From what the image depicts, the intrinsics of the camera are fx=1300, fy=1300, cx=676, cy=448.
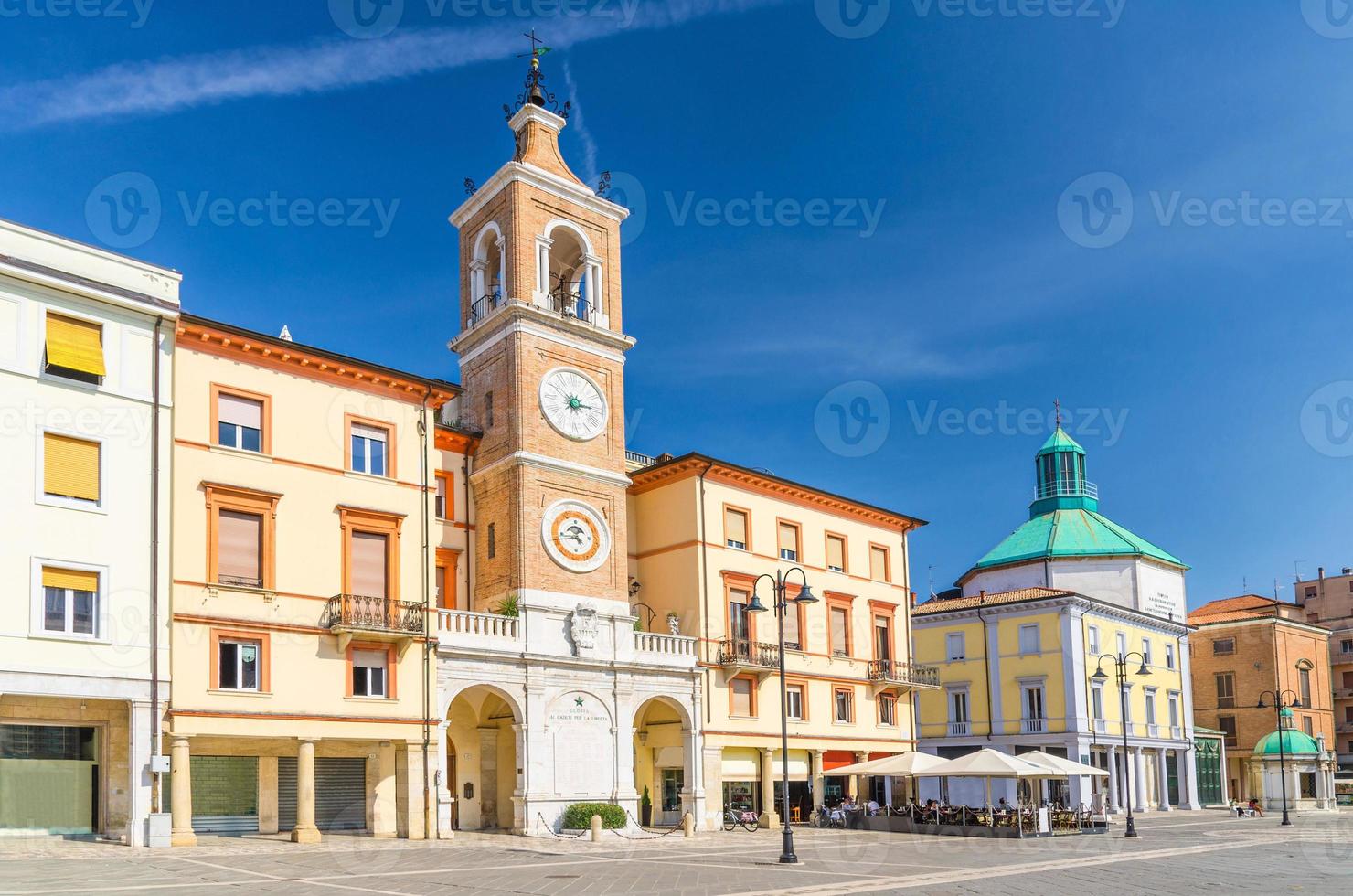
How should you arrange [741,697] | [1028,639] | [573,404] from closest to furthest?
[573,404]
[741,697]
[1028,639]

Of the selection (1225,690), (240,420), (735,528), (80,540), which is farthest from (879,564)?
(1225,690)

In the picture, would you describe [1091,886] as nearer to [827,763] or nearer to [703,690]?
[703,690]

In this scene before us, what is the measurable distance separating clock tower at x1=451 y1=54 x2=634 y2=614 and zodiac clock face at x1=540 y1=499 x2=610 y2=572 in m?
0.05

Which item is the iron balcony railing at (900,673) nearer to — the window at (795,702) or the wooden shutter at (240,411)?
the window at (795,702)

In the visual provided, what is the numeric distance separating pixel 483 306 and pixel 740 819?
65.4 ft

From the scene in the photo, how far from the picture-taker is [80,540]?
30844mm

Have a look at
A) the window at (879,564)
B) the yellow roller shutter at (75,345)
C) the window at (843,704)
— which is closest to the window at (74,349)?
the yellow roller shutter at (75,345)

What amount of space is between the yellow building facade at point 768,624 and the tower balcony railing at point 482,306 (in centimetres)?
857

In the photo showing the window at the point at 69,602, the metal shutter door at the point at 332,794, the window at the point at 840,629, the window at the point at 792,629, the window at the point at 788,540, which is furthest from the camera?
the window at the point at 840,629

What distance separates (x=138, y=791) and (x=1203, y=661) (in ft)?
252

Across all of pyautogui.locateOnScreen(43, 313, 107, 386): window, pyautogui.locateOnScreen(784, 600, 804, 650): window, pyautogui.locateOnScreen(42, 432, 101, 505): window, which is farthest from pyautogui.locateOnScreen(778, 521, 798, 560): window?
pyautogui.locateOnScreen(43, 313, 107, 386): window

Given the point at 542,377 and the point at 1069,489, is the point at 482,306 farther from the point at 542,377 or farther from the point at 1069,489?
the point at 1069,489

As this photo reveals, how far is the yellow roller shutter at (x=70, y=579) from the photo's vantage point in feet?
99.1

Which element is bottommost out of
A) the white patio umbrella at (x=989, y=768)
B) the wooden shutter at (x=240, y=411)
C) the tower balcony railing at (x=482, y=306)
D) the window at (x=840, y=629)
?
the white patio umbrella at (x=989, y=768)
